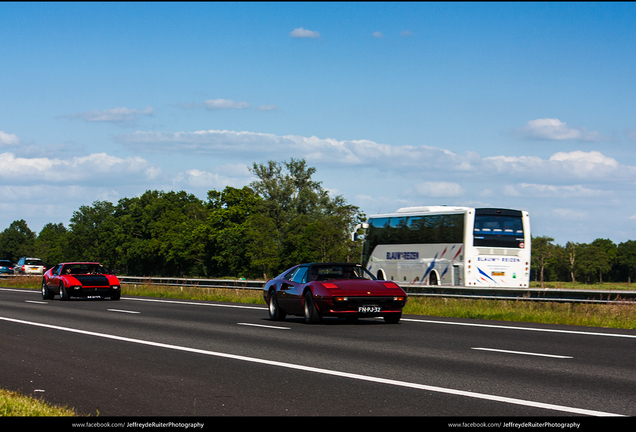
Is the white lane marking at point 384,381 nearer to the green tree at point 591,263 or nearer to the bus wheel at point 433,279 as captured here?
the bus wheel at point 433,279

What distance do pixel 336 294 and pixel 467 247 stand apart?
16.7 meters

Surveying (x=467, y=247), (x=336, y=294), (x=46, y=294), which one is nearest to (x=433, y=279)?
(x=467, y=247)

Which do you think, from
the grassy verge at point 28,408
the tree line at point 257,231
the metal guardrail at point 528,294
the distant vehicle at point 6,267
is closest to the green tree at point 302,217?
the tree line at point 257,231

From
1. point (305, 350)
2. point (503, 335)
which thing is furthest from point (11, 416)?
point (503, 335)

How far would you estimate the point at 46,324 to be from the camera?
1719 centimetres

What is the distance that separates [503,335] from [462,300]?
8.38 meters

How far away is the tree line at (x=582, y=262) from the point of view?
172250mm

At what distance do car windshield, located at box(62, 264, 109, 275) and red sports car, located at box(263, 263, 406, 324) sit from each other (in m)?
13.6

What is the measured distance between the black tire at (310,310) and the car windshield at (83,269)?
14.6 metres

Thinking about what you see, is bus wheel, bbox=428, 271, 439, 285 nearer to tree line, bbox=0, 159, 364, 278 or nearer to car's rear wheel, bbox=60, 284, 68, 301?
car's rear wheel, bbox=60, 284, 68, 301

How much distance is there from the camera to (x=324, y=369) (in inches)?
379

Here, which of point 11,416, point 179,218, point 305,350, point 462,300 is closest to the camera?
point 11,416

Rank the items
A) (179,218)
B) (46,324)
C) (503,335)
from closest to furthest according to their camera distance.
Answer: (503,335), (46,324), (179,218)
